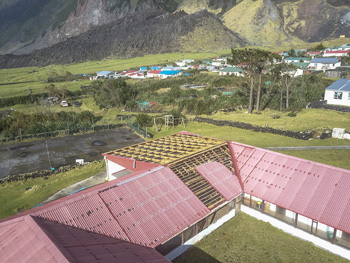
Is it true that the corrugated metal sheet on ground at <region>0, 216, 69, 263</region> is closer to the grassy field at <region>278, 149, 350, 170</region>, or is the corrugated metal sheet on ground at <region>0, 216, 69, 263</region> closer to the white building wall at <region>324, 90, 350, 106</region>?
the grassy field at <region>278, 149, 350, 170</region>

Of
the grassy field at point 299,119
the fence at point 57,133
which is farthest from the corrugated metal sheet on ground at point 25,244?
the grassy field at point 299,119

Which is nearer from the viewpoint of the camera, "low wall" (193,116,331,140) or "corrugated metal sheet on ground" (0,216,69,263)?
"corrugated metal sheet on ground" (0,216,69,263)

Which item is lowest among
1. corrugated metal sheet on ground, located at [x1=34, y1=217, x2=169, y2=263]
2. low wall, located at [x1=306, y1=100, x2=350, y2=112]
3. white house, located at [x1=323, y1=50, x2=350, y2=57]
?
low wall, located at [x1=306, y1=100, x2=350, y2=112]

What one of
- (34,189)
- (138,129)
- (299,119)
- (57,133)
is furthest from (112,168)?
(299,119)

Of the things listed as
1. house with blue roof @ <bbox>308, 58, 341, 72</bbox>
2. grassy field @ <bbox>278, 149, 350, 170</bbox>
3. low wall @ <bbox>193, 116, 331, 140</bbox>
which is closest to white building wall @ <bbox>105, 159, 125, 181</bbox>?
grassy field @ <bbox>278, 149, 350, 170</bbox>

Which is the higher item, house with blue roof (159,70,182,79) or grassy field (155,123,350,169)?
house with blue roof (159,70,182,79)

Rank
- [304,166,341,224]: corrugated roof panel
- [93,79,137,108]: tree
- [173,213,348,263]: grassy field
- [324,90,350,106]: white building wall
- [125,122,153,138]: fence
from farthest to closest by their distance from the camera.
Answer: [93,79,137,108]: tree → [324,90,350,106]: white building wall → [125,122,153,138]: fence → [304,166,341,224]: corrugated roof panel → [173,213,348,263]: grassy field

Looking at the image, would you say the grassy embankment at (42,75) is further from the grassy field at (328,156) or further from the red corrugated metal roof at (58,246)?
the red corrugated metal roof at (58,246)

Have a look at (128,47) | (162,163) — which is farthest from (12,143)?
(128,47)

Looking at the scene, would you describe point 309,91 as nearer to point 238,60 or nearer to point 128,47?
point 238,60
